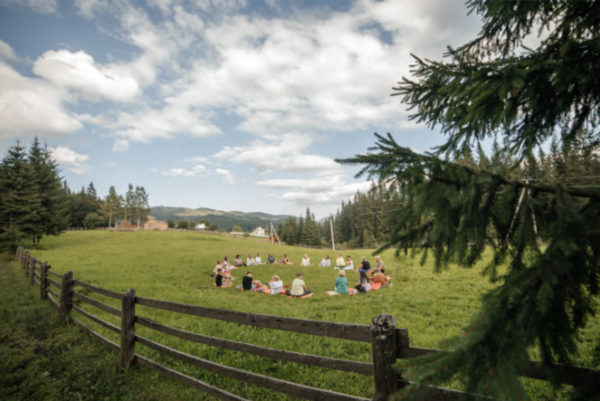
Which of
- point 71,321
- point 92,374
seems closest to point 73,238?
point 71,321

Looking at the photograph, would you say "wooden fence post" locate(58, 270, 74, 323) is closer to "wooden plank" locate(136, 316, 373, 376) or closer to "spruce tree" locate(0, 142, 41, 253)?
"wooden plank" locate(136, 316, 373, 376)

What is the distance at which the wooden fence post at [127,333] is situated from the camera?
18.2 feet

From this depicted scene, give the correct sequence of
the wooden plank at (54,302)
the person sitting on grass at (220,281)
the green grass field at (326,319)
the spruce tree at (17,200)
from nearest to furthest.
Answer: the green grass field at (326,319) → the wooden plank at (54,302) → the person sitting on grass at (220,281) → the spruce tree at (17,200)

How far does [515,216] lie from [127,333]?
256 inches

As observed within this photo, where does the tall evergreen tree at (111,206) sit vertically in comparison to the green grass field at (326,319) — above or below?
above

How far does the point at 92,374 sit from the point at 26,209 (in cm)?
3946

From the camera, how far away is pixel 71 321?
8.29 metres

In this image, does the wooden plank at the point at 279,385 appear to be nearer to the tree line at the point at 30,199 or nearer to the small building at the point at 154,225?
the tree line at the point at 30,199

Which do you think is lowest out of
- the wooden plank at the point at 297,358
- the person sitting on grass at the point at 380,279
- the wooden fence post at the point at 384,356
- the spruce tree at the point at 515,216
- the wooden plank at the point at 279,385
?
the person sitting on grass at the point at 380,279

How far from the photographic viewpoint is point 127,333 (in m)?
5.62

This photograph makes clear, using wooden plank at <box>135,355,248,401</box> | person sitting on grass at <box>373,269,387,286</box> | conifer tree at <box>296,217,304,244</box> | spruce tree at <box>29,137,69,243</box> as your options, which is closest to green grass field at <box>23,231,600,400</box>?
wooden plank at <box>135,355,248,401</box>

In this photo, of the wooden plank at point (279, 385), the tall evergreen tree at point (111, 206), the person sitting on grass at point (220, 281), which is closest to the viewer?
the wooden plank at point (279, 385)

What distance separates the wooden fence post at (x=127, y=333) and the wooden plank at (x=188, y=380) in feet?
0.53

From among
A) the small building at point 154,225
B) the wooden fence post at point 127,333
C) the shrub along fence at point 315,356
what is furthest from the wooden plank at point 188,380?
the small building at point 154,225
